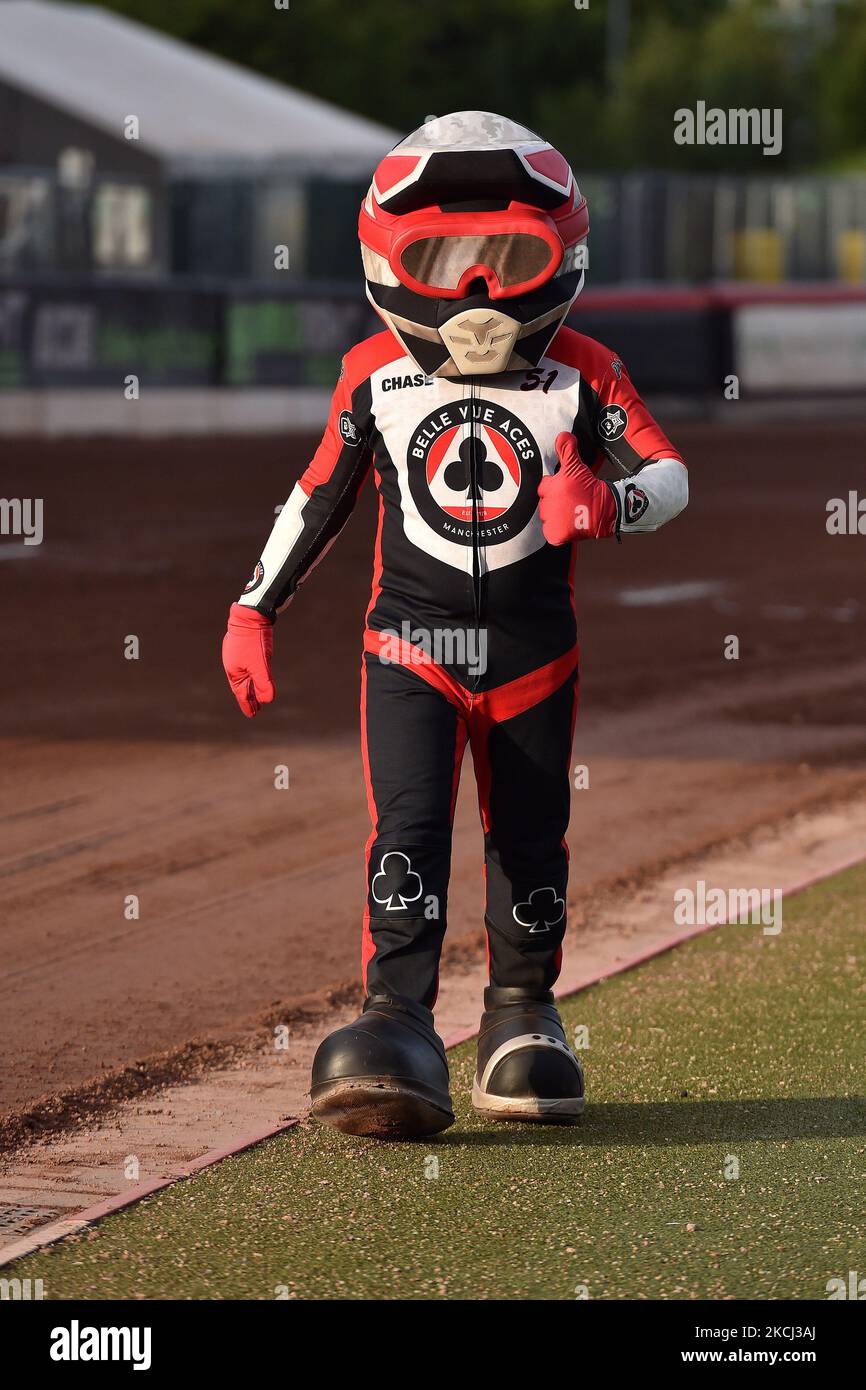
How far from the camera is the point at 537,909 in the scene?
4.65 m

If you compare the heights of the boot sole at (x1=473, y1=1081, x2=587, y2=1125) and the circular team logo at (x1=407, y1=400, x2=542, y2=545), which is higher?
the circular team logo at (x1=407, y1=400, x2=542, y2=545)

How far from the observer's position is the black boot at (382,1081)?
428 cm

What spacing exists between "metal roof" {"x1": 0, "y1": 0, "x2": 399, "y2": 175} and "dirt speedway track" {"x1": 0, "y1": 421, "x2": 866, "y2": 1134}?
903 inches

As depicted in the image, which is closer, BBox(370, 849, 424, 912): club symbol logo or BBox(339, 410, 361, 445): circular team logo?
BBox(370, 849, 424, 912): club symbol logo

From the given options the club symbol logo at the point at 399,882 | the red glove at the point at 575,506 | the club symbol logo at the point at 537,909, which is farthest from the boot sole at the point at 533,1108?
the red glove at the point at 575,506

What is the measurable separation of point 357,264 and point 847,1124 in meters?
26.7

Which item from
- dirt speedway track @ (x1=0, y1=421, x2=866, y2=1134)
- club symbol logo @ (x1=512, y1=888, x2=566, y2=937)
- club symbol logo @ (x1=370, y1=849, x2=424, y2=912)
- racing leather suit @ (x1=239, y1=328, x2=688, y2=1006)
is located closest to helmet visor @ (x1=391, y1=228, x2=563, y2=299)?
racing leather suit @ (x1=239, y1=328, x2=688, y2=1006)

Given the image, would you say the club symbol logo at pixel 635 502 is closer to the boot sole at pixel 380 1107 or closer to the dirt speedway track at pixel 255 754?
the boot sole at pixel 380 1107

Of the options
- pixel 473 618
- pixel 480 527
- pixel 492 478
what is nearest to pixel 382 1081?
pixel 473 618

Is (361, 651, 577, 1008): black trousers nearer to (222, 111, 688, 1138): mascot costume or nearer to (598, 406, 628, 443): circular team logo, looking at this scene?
(222, 111, 688, 1138): mascot costume

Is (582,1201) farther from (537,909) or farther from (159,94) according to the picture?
(159,94)

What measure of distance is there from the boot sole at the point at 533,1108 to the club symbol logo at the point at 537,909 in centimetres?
38

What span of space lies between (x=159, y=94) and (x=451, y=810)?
126 feet

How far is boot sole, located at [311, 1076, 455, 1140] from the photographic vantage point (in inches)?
168
